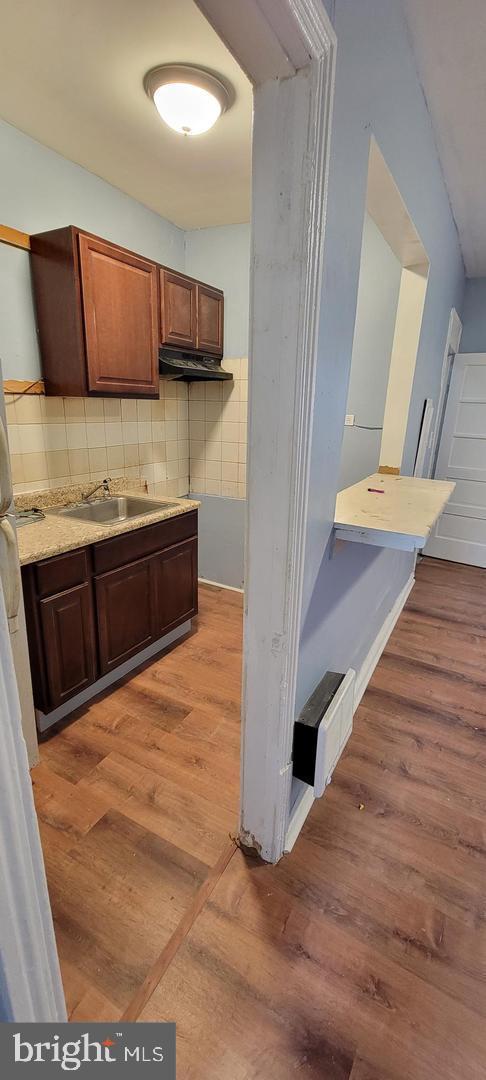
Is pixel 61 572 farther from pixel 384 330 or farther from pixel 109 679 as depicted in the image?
pixel 384 330

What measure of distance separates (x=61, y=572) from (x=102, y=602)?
→ 308 millimetres

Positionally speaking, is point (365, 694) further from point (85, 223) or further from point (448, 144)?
point (85, 223)

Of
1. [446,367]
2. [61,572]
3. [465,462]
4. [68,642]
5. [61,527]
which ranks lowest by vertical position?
[68,642]

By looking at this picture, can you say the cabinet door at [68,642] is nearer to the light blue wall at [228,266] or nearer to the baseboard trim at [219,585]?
the baseboard trim at [219,585]

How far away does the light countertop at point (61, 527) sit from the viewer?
1.79m

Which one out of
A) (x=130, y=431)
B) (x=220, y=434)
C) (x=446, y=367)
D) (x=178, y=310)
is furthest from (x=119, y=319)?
(x=446, y=367)

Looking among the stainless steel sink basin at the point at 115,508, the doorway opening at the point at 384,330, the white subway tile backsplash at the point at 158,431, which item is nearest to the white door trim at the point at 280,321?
the doorway opening at the point at 384,330

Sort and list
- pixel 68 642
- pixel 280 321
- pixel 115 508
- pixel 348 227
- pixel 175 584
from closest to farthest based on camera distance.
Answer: pixel 280 321 < pixel 348 227 < pixel 68 642 < pixel 175 584 < pixel 115 508

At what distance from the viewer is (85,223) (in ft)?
7.73

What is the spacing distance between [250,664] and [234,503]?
2311 mm

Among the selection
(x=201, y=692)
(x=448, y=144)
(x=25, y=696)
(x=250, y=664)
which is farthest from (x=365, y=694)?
(x=448, y=144)

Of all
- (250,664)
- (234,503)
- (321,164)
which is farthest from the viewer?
(234,503)

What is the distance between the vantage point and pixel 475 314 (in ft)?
13.7

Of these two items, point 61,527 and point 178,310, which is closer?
point 61,527
